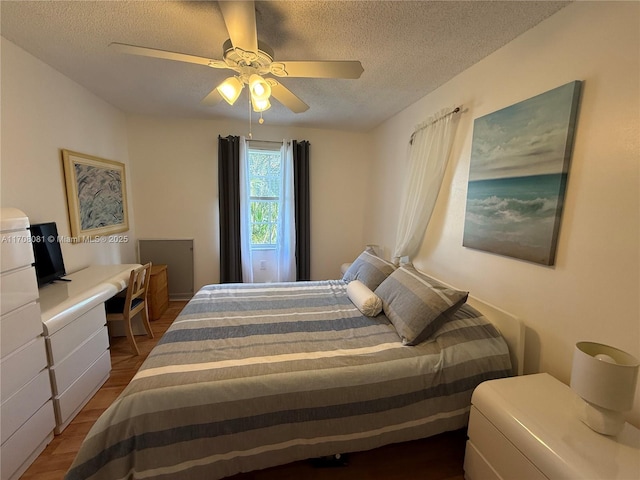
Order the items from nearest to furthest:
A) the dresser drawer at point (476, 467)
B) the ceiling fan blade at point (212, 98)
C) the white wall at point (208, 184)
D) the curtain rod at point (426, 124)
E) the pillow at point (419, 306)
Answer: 1. the dresser drawer at point (476, 467)
2. the pillow at point (419, 306)
3. the ceiling fan blade at point (212, 98)
4. the curtain rod at point (426, 124)
5. the white wall at point (208, 184)

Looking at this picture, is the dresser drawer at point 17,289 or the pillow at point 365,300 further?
the pillow at point 365,300

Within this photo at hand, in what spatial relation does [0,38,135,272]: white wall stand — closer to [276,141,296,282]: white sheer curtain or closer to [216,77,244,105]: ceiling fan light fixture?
[216,77,244,105]: ceiling fan light fixture

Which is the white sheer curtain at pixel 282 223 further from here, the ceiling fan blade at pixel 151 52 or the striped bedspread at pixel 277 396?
the ceiling fan blade at pixel 151 52

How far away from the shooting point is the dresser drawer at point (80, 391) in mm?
1701

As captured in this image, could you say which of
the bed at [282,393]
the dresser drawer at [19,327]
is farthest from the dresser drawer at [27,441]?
the bed at [282,393]

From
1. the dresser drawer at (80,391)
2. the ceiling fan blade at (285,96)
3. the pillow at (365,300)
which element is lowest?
the dresser drawer at (80,391)

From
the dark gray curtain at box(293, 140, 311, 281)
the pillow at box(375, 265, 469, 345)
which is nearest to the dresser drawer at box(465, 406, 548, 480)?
the pillow at box(375, 265, 469, 345)

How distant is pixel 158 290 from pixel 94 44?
240 cm

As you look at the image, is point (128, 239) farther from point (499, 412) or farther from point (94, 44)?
point (499, 412)

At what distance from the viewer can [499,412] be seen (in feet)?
4.04

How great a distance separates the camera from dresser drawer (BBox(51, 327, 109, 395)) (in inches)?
65.9

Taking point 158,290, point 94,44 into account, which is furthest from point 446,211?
point 158,290

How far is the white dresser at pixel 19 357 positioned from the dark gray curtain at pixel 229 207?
2167mm

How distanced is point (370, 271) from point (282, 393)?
136 cm
